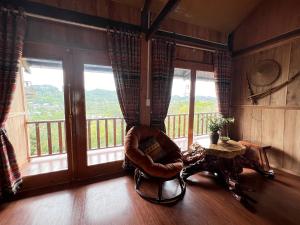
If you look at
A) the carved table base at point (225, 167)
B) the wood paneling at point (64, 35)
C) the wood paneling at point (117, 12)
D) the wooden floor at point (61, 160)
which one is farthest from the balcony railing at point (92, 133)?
the wood paneling at point (117, 12)

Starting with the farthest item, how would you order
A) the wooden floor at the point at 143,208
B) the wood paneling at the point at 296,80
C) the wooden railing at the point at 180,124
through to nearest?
the wooden railing at the point at 180,124
the wood paneling at the point at 296,80
the wooden floor at the point at 143,208

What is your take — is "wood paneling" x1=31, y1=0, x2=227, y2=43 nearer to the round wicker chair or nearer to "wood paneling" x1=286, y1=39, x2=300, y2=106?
"wood paneling" x1=286, y1=39, x2=300, y2=106

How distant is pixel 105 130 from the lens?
3.66m

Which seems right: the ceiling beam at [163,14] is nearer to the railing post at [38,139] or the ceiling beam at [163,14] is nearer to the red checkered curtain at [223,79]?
the red checkered curtain at [223,79]

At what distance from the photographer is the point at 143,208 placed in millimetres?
1832

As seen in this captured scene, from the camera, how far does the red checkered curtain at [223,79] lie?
340 centimetres

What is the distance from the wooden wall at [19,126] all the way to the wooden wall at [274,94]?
14.1 feet

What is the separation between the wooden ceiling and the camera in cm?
273

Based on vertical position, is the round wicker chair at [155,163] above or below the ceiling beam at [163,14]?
below

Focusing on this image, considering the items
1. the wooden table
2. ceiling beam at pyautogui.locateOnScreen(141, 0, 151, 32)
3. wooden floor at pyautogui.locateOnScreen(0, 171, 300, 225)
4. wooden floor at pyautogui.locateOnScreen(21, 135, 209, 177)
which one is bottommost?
wooden floor at pyautogui.locateOnScreen(0, 171, 300, 225)

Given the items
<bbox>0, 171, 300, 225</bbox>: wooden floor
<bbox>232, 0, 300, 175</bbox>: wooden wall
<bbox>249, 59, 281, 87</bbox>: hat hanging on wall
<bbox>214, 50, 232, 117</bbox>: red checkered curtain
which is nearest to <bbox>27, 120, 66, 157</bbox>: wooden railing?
<bbox>0, 171, 300, 225</bbox>: wooden floor

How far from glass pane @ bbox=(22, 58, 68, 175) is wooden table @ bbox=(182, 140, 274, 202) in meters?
2.26

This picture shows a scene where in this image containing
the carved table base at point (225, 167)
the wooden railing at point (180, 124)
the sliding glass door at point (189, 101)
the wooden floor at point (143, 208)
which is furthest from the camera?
the wooden railing at point (180, 124)

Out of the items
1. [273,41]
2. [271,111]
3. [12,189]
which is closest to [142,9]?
[273,41]
